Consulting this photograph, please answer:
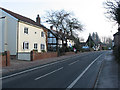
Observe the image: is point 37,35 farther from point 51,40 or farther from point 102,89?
point 102,89

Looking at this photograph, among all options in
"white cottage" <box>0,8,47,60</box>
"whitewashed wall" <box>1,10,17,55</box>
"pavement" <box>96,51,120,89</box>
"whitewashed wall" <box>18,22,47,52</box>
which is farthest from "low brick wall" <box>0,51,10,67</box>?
"pavement" <box>96,51,120,89</box>

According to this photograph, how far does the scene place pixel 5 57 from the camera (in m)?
17.2

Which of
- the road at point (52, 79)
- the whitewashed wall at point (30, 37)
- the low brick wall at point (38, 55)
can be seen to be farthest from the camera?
the whitewashed wall at point (30, 37)

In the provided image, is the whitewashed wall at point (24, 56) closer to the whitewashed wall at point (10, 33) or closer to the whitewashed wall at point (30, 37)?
the whitewashed wall at point (10, 33)

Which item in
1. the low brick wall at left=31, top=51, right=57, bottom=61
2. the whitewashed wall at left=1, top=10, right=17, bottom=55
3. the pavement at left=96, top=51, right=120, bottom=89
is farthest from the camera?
the whitewashed wall at left=1, top=10, right=17, bottom=55

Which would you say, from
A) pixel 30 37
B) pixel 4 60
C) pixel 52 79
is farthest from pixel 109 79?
pixel 30 37

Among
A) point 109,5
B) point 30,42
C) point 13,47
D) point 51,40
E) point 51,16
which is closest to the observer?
point 109,5

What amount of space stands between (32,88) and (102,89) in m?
3.38

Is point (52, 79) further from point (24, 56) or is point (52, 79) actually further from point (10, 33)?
point (10, 33)

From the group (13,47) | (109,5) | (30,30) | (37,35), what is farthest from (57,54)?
(109,5)

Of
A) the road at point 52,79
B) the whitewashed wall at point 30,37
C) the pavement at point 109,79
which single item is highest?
the whitewashed wall at point 30,37

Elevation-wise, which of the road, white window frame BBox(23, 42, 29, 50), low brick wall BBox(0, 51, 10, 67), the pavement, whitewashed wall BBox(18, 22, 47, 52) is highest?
whitewashed wall BBox(18, 22, 47, 52)

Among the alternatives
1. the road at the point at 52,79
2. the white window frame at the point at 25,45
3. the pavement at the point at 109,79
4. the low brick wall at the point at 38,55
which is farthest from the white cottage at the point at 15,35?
the pavement at the point at 109,79

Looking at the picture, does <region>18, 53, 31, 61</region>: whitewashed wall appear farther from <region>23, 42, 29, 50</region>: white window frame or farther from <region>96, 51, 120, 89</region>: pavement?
<region>96, 51, 120, 89</region>: pavement
